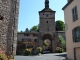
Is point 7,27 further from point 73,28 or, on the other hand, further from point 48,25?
point 48,25

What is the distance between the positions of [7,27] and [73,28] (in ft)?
24.6

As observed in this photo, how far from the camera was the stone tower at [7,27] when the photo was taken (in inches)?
328

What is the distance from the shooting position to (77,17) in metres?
11.9

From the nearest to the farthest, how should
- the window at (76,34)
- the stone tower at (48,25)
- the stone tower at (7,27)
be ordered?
the stone tower at (7,27) → the window at (76,34) → the stone tower at (48,25)

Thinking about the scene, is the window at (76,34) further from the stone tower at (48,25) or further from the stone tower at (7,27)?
the stone tower at (48,25)

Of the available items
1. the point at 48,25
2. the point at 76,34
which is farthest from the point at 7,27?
the point at 48,25

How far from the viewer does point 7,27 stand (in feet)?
28.7

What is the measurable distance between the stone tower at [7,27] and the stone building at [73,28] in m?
6.62

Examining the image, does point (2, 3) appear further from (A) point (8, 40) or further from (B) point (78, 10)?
(B) point (78, 10)

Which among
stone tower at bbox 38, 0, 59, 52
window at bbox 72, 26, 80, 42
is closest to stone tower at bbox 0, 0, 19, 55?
window at bbox 72, 26, 80, 42

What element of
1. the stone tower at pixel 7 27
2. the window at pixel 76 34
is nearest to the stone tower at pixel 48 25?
the window at pixel 76 34

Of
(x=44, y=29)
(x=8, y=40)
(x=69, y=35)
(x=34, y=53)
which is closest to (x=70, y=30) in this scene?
(x=69, y=35)

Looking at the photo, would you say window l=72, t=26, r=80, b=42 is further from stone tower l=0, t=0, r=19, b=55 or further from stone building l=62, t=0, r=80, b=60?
stone tower l=0, t=0, r=19, b=55

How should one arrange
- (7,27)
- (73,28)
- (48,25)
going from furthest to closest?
1. (48,25)
2. (73,28)
3. (7,27)
